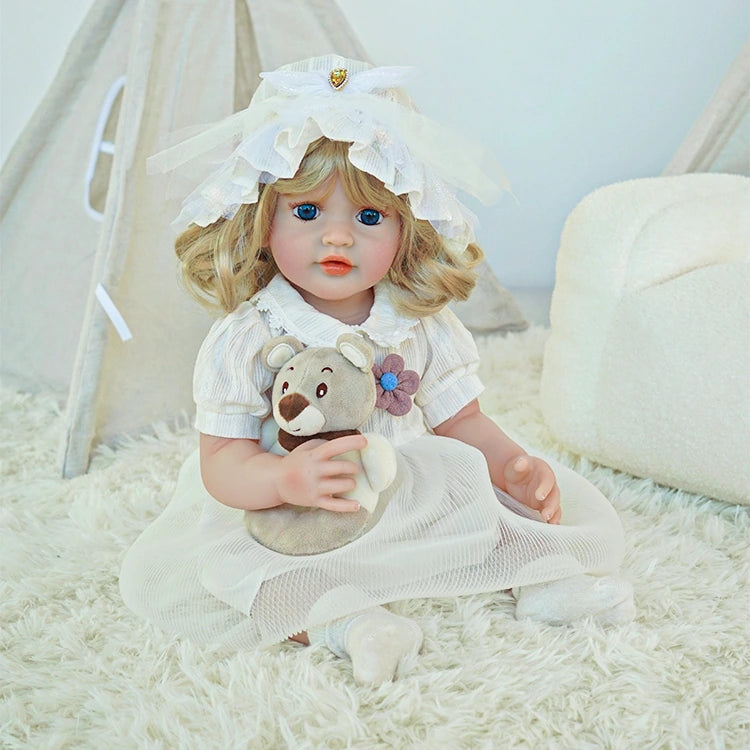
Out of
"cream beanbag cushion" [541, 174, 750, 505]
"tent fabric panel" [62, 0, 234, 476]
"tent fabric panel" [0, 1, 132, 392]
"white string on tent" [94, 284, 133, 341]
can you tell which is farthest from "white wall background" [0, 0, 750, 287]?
"white string on tent" [94, 284, 133, 341]

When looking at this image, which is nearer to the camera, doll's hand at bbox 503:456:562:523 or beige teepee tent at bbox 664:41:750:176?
doll's hand at bbox 503:456:562:523

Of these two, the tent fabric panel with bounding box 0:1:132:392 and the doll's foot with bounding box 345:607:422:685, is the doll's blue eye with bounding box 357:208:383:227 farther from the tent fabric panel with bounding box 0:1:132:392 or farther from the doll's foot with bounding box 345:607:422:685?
the tent fabric panel with bounding box 0:1:132:392

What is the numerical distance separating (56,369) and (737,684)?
43.6 inches

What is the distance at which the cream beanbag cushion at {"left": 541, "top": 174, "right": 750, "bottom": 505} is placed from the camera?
1065 millimetres

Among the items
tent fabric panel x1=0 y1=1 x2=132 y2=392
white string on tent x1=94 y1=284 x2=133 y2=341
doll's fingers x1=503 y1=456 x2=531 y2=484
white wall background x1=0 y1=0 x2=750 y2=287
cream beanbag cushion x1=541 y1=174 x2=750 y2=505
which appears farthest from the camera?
white wall background x1=0 y1=0 x2=750 y2=287

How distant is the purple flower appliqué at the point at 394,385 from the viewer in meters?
0.87

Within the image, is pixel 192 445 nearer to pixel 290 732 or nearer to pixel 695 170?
pixel 290 732

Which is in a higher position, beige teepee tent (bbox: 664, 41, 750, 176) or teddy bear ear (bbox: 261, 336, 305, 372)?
beige teepee tent (bbox: 664, 41, 750, 176)

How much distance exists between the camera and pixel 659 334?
111cm

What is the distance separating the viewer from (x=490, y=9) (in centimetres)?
186

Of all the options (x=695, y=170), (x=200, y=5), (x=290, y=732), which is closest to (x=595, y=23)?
(x=695, y=170)

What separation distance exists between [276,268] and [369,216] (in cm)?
15

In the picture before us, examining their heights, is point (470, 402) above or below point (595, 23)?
below

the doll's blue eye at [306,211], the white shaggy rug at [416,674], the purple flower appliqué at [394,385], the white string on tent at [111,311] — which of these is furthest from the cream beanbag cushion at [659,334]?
the white string on tent at [111,311]
